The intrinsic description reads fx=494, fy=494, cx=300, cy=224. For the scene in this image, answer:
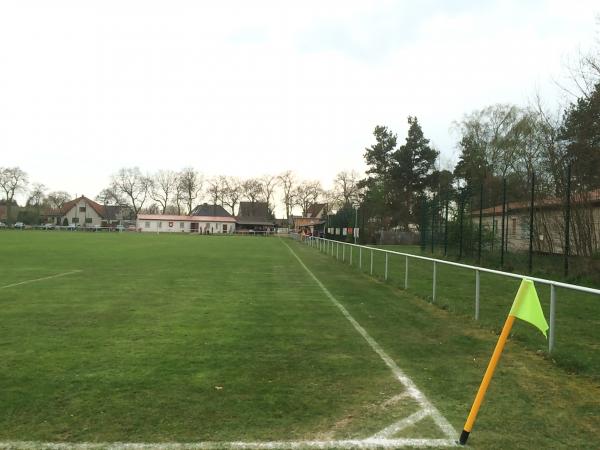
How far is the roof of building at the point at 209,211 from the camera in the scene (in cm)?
10950

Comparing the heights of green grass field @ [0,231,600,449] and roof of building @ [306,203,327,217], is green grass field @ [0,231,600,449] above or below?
below

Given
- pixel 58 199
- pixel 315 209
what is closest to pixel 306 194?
pixel 315 209

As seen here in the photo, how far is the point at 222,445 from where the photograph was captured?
3.54 metres

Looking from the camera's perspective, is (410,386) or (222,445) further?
(410,386)

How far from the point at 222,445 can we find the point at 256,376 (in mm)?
1669

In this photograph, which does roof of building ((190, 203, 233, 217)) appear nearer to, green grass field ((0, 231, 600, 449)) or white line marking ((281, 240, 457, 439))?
green grass field ((0, 231, 600, 449))

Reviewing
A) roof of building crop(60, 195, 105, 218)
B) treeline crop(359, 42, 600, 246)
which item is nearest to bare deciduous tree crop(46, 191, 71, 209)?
roof of building crop(60, 195, 105, 218)

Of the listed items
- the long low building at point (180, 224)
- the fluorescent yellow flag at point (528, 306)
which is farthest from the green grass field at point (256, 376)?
the long low building at point (180, 224)

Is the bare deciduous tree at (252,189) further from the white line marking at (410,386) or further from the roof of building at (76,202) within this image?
the white line marking at (410,386)

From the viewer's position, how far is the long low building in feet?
328

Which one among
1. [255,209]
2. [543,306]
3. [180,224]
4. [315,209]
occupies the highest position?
[315,209]

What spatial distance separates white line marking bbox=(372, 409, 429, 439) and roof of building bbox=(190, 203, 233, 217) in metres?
107

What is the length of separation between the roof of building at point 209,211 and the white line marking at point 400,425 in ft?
351

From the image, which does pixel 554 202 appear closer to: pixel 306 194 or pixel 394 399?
pixel 394 399
